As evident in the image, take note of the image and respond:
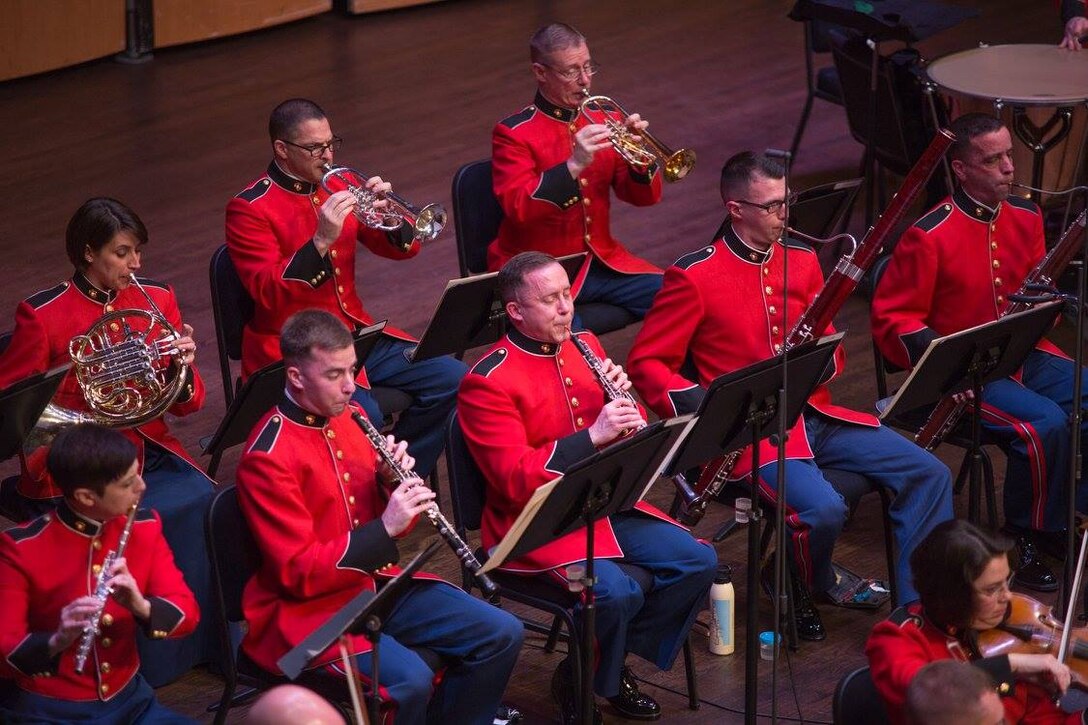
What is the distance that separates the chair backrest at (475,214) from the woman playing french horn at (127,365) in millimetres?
1373

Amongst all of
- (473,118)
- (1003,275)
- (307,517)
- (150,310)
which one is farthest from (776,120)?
(307,517)

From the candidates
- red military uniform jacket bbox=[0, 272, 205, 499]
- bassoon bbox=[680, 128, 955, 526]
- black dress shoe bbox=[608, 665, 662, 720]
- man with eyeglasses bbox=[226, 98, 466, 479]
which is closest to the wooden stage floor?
black dress shoe bbox=[608, 665, 662, 720]

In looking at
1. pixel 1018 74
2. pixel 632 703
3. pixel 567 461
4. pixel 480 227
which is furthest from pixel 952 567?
pixel 1018 74

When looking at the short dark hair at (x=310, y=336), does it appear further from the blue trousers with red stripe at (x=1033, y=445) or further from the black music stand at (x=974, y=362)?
the blue trousers with red stripe at (x=1033, y=445)

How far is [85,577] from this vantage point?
149 inches

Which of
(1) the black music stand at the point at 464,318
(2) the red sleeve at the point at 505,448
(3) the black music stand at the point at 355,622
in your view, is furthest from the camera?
(1) the black music stand at the point at 464,318

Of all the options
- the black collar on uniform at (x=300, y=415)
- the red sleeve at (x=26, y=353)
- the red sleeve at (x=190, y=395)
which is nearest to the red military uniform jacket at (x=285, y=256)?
the red sleeve at (x=190, y=395)

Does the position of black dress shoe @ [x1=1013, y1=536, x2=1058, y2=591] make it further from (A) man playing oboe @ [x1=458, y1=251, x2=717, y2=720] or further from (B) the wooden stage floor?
(A) man playing oboe @ [x1=458, y1=251, x2=717, y2=720]

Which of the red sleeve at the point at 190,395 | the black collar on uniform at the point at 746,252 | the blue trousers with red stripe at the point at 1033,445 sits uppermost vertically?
the black collar on uniform at the point at 746,252

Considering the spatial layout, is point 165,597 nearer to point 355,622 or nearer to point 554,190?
point 355,622

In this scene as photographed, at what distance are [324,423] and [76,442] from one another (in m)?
0.68

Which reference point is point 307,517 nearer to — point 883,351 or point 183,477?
point 183,477

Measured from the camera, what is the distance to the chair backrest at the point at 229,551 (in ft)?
12.9

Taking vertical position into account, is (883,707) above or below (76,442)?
below
